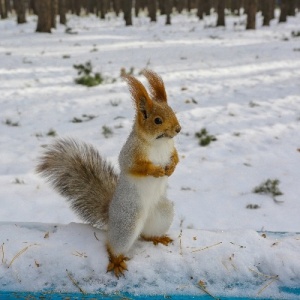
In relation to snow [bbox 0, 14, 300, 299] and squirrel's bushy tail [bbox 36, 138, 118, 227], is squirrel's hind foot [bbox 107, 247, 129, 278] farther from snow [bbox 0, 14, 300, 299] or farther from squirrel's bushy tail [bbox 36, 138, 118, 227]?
squirrel's bushy tail [bbox 36, 138, 118, 227]

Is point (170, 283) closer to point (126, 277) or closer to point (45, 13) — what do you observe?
point (126, 277)

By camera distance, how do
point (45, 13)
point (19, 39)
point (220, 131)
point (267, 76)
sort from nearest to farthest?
point (220, 131)
point (267, 76)
point (19, 39)
point (45, 13)

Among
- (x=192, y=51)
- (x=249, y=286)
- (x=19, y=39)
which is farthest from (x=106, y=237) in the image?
(x=19, y=39)

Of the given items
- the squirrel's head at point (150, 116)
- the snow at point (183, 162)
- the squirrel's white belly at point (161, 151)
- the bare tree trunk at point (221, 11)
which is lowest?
the snow at point (183, 162)

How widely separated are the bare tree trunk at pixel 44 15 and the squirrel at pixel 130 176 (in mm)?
10596

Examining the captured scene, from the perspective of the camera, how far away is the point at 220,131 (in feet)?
15.9

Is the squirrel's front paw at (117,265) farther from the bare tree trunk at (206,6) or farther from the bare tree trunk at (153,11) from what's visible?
the bare tree trunk at (206,6)

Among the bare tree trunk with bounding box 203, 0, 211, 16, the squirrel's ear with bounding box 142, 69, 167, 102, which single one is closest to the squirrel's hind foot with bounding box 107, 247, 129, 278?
the squirrel's ear with bounding box 142, 69, 167, 102

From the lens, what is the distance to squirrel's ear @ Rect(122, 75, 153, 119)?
167 centimetres

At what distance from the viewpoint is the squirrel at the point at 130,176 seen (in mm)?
1709

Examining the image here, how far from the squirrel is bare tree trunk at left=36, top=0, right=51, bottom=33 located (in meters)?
10.6

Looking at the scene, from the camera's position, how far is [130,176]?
180 centimetres

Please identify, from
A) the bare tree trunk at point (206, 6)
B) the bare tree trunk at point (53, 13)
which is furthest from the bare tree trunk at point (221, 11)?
the bare tree trunk at point (53, 13)

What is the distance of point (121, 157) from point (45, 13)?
37.9 feet
